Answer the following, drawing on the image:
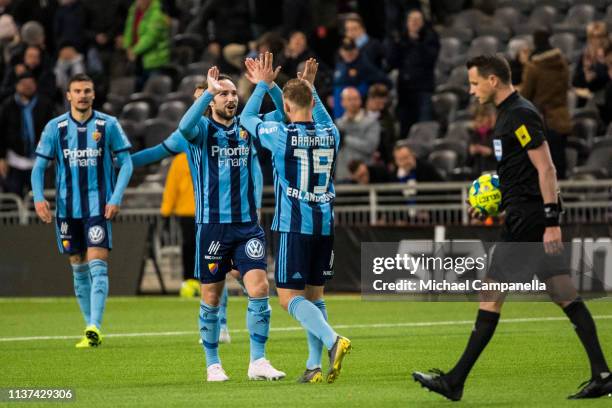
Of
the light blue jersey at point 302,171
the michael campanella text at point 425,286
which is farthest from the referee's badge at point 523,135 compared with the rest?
the michael campanella text at point 425,286

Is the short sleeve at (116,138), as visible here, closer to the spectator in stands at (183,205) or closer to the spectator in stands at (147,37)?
the spectator in stands at (183,205)

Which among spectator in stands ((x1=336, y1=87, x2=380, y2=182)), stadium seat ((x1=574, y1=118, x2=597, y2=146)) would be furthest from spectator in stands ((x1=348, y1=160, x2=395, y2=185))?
stadium seat ((x1=574, y1=118, x2=597, y2=146))

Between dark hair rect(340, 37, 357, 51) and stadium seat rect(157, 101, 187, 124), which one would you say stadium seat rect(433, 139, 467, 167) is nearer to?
dark hair rect(340, 37, 357, 51)

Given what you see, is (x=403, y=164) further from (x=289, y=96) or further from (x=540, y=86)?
(x=289, y=96)

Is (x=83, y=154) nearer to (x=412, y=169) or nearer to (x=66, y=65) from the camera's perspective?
(x=412, y=169)

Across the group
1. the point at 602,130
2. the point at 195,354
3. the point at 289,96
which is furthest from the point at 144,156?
the point at 602,130

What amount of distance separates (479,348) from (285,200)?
6.73 feet

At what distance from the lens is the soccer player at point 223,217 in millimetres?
10227

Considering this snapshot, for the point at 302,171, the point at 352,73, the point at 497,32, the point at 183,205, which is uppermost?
the point at 497,32

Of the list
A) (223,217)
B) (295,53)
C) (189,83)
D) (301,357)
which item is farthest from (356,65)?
(223,217)

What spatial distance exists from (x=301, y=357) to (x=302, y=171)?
96.3 inches

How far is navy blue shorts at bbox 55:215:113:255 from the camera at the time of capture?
1371 cm

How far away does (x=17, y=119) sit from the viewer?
2316 centimetres

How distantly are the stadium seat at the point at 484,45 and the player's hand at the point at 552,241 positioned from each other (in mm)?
15815
